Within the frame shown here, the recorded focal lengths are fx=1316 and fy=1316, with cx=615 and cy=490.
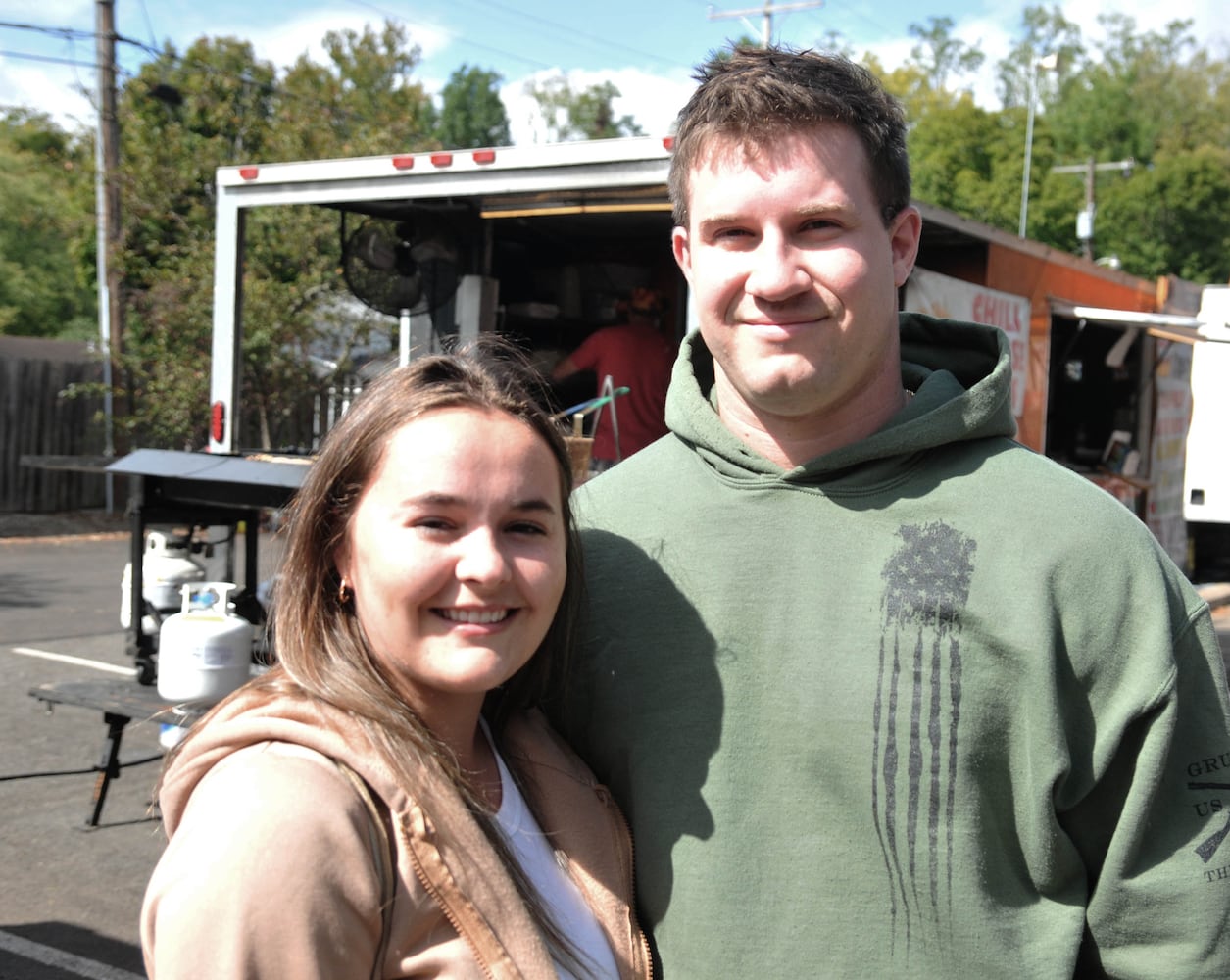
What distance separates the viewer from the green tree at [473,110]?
246 ft

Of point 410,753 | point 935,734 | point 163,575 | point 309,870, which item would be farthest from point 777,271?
point 163,575

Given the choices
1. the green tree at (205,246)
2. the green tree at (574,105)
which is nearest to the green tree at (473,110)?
the green tree at (574,105)

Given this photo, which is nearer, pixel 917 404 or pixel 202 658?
pixel 917 404

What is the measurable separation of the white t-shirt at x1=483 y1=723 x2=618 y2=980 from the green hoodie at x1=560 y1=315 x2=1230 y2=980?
0.13m

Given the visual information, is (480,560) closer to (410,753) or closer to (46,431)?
(410,753)

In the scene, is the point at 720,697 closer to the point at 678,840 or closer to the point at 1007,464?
the point at 678,840

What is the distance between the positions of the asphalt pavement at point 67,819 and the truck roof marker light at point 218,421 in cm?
173

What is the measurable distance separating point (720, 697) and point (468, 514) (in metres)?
0.44

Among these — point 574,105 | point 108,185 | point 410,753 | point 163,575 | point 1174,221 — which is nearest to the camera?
point 410,753

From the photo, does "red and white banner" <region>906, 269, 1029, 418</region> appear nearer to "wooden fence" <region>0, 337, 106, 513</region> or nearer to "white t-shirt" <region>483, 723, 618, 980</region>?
"white t-shirt" <region>483, 723, 618, 980</region>

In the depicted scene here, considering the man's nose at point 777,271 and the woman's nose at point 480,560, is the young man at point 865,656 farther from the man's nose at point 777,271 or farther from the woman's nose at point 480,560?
the woman's nose at point 480,560

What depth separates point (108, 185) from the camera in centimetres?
1627

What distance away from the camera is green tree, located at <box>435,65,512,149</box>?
74.9m

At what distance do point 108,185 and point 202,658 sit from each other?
42.7 feet
